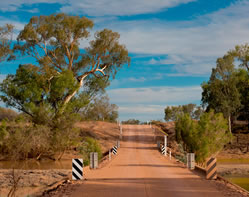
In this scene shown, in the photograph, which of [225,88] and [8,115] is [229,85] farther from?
→ [8,115]

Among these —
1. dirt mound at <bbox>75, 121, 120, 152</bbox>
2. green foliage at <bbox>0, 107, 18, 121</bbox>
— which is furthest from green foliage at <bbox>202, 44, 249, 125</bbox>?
green foliage at <bbox>0, 107, 18, 121</bbox>

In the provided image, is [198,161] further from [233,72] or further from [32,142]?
[233,72]

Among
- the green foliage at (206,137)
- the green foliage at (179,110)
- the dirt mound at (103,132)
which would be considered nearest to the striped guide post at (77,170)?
the green foliage at (206,137)

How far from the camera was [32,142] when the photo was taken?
3650cm

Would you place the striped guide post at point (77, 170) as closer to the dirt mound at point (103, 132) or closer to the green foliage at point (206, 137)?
the green foliage at point (206, 137)

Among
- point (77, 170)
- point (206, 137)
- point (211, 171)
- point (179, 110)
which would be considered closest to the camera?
point (77, 170)

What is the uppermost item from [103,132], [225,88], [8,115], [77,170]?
[225,88]

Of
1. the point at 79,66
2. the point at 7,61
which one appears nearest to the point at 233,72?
the point at 79,66

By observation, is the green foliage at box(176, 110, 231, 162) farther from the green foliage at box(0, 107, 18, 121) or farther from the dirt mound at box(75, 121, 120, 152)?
the green foliage at box(0, 107, 18, 121)

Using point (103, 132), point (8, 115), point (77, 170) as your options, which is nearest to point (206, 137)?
point (77, 170)

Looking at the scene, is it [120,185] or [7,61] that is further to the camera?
[7,61]

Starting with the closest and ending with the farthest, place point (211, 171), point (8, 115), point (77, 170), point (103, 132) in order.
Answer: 1. point (77, 170)
2. point (211, 171)
3. point (103, 132)
4. point (8, 115)

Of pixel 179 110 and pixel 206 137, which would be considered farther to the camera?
pixel 179 110

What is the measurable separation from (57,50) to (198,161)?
22.7 metres
